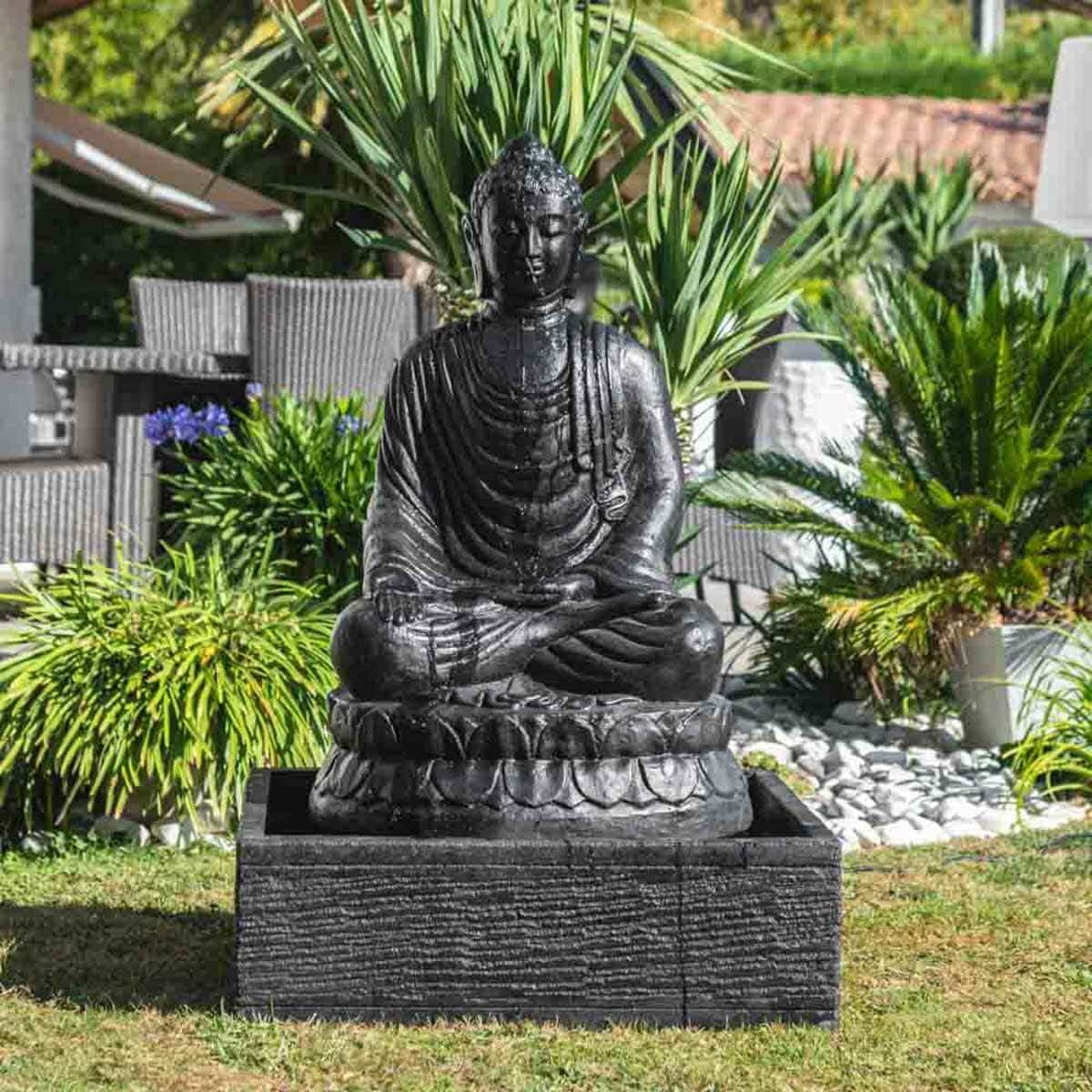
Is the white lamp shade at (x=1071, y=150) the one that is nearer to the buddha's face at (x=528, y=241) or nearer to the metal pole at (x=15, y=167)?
the buddha's face at (x=528, y=241)

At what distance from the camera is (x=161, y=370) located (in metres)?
6.98

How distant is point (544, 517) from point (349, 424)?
8.84 feet

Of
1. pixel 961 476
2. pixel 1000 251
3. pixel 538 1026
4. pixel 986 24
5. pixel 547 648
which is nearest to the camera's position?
pixel 538 1026

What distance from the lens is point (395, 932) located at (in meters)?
4.02

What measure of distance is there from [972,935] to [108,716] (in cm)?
228

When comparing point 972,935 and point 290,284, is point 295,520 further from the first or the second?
point 972,935

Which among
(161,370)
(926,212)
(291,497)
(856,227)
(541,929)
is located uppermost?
(926,212)

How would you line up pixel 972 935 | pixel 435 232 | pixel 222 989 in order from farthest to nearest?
pixel 435 232
pixel 972 935
pixel 222 989

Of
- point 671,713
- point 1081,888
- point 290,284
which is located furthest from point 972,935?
point 290,284

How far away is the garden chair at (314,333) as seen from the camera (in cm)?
796

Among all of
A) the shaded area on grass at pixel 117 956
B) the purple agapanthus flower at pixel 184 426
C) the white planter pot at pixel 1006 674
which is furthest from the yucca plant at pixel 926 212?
the shaded area on grass at pixel 117 956

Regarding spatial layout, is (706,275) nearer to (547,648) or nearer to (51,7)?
(547,648)

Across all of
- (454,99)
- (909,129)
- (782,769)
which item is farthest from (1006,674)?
(909,129)

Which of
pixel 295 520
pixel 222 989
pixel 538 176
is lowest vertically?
pixel 222 989
